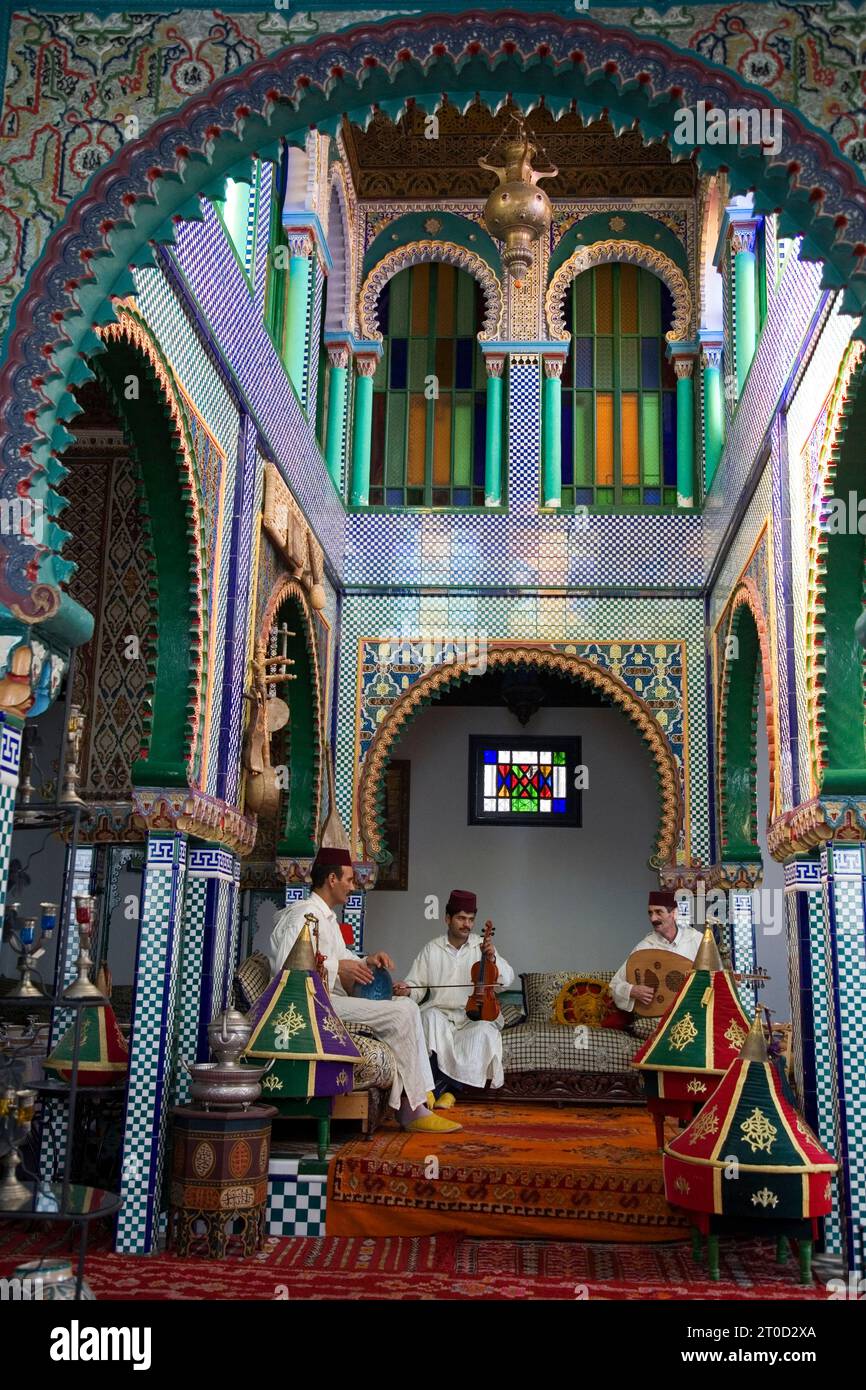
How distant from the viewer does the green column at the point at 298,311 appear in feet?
30.9

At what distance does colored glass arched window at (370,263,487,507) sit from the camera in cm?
1150

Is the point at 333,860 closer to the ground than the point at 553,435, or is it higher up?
closer to the ground

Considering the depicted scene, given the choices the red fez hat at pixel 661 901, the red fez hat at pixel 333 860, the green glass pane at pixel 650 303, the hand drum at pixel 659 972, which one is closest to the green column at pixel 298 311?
the green glass pane at pixel 650 303

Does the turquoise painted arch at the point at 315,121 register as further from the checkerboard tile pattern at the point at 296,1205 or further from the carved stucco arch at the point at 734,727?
the carved stucco arch at the point at 734,727

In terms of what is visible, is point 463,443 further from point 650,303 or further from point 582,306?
point 650,303

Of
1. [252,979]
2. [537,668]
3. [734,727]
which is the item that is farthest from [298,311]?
[252,979]

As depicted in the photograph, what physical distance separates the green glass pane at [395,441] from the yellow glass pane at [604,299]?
180 cm

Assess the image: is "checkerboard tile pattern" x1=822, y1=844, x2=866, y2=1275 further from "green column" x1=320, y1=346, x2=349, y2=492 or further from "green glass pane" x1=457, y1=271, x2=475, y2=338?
"green glass pane" x1=457, y1=271, x2=475, y2=338

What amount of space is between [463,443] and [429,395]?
526mm

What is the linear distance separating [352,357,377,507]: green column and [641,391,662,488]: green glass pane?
2.29 meters

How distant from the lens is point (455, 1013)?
8.97 meters

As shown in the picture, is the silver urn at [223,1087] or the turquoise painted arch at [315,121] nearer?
the turquoise painted arch at [315,121]

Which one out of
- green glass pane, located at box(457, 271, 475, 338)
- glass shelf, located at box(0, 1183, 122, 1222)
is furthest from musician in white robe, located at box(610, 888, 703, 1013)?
green glass pane, located at box(457, 271, 475, 338)

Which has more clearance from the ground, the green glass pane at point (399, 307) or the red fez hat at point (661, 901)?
the green glass pane at point (399, 307)
